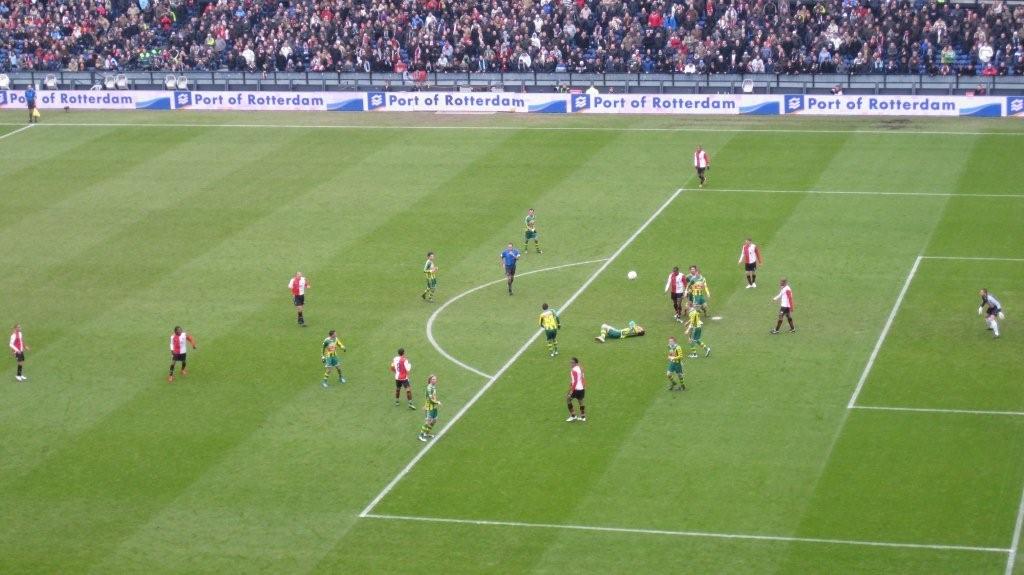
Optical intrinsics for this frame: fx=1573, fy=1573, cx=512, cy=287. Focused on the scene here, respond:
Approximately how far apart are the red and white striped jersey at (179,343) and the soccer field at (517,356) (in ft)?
3.60

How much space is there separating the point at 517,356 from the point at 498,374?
1503mm

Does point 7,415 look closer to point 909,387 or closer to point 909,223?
point 909,387

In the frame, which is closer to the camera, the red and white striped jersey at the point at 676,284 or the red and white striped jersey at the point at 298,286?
the red and white striped jersey at the point at 676,284

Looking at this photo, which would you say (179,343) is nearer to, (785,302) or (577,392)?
(577,392)

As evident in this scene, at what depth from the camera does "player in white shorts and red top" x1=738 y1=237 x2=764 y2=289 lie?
48.0m

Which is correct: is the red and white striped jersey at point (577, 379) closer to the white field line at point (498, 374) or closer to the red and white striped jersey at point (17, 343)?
the white field line at point (498, 374)

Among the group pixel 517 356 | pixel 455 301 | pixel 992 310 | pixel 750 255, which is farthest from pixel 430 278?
pixel 992 310

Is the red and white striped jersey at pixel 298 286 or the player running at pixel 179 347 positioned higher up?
the red and white striped jersey at pixel 298 286

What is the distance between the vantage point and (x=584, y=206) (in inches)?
2290

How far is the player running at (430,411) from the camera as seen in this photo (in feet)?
124

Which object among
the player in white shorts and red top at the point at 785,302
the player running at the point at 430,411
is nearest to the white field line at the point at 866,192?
the player in white shorts and red top at the point at 785,302

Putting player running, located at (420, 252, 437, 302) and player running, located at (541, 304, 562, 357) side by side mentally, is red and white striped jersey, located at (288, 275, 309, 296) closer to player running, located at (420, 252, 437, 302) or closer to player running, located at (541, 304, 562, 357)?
player running, located at (420, 252, 437, 302)

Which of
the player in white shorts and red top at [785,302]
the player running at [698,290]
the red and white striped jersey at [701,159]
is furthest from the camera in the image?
the red and white striped jersey at [701,159]

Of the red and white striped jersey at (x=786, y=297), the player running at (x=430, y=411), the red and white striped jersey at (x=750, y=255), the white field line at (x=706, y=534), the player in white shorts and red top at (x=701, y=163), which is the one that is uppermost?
the player in white shorts and red top at (x=701, y=163)
